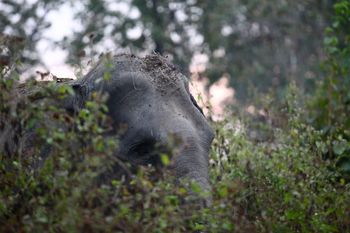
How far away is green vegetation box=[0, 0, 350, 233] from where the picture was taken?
4.86m

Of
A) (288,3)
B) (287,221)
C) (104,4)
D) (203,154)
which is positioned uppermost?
(288,3)

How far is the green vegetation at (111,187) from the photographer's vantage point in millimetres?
4855

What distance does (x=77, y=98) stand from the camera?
24.2 ft

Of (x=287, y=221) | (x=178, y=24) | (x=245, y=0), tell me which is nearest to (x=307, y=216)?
(x=287, y=221)

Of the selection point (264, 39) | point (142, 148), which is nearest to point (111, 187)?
point (142, 148)

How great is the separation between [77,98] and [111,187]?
6.15 ft

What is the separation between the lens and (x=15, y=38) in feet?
20.3

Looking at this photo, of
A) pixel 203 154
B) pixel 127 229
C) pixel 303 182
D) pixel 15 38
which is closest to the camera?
pixel 127 229

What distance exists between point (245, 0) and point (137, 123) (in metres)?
24.4

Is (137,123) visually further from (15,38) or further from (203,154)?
(15,38)

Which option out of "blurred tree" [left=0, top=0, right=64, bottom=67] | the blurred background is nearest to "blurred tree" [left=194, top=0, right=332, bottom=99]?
the blurred background

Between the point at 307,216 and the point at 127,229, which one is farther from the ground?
the point at 307,216

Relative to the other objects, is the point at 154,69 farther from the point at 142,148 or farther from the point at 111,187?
the point at 111,187

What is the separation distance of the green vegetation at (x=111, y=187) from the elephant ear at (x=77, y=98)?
397mm
